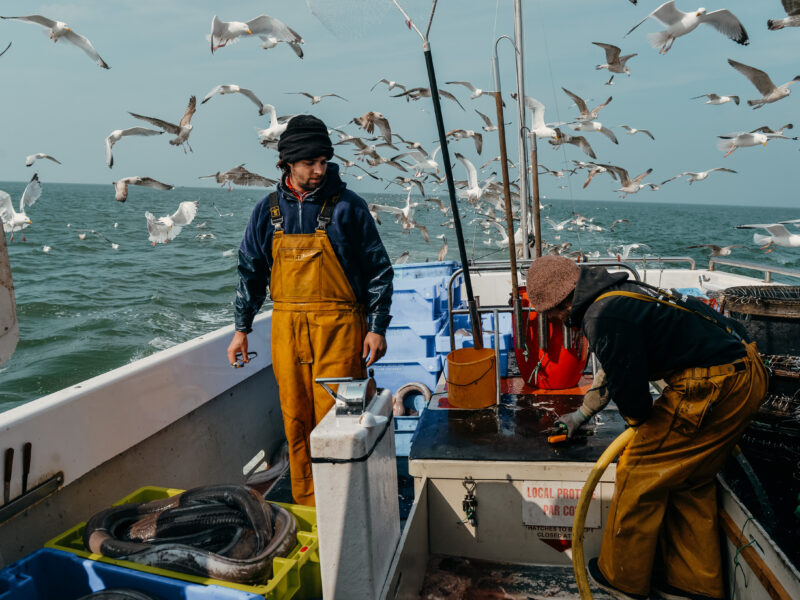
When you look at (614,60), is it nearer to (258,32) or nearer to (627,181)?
(627,181)

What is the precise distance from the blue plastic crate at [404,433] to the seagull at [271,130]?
5.17m

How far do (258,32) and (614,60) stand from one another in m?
5.04

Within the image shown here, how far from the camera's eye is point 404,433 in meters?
3.56

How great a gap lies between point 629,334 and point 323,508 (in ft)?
3.78

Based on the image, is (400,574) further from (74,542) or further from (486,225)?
(486,225)

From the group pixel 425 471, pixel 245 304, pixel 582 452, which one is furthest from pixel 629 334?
pixel 245 304

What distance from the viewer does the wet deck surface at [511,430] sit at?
8.36ft

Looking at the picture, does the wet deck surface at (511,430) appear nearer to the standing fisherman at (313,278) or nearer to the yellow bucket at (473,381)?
the yellow bucket at (473,381)

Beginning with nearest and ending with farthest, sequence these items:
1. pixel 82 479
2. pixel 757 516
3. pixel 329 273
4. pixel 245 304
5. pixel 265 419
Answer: pixel 757 516
pixel 82 479
pixel 329 273
pixel 245 304
pixel 265 419

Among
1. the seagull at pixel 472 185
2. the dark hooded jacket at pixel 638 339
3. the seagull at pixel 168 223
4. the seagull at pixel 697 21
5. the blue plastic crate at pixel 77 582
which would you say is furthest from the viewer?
the seagull at pixel 472 185

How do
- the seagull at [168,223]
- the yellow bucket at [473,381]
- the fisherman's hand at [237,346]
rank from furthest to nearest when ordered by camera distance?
the seagull at [168,223]
the yellow bucket at [473,381]
the fisherman's hand at [237,346]

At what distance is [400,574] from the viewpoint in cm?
198

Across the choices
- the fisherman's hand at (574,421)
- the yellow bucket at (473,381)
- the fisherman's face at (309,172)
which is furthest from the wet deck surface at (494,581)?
the fisherman's face at (309,172)

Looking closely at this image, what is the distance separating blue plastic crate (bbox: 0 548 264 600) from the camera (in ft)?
5.35
